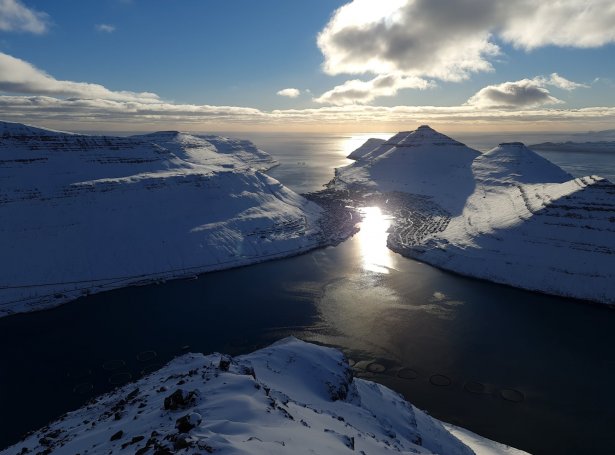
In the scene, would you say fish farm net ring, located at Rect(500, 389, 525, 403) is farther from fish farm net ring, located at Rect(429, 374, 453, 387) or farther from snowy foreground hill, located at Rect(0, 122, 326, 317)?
snowy foreground hill, located at Rect(0, 122, 326, 317)

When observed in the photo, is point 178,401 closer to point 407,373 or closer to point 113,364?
point 113,364

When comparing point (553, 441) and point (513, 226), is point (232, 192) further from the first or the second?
point (553, 441)

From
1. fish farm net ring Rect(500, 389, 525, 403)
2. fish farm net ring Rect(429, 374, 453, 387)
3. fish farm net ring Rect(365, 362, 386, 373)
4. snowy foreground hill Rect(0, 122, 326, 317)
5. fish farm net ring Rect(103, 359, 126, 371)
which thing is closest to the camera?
fish farm net ring Rect(500, 389, 525, 403)

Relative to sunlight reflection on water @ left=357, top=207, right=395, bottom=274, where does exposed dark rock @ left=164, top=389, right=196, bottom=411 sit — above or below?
above

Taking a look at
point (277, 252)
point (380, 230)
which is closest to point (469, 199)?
point (380, 230)

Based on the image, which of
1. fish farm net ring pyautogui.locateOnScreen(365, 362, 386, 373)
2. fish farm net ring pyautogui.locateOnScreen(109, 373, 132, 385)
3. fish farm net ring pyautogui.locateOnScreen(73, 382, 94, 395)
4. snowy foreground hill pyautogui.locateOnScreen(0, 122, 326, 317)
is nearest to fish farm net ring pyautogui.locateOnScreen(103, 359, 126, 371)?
fish farm net ring pyautogui.locateOnScreen(109, 373, 132, 385)

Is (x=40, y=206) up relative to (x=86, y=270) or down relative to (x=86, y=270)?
up

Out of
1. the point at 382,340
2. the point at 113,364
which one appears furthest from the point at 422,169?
the point at 113,364
